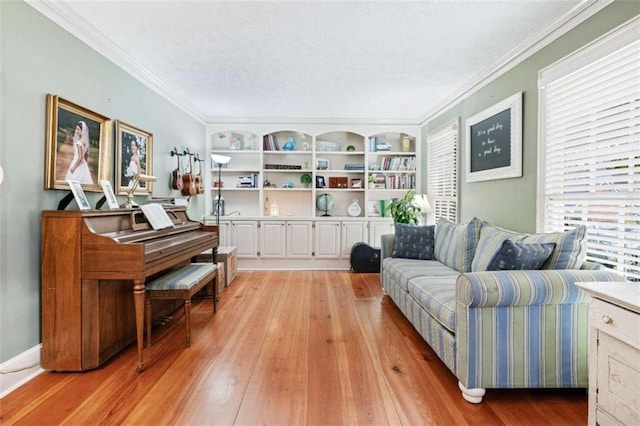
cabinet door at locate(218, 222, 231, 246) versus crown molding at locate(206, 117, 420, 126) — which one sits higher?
crown molding at locate(206, 117, 420, 126)

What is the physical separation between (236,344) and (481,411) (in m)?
1.70

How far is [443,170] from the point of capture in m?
4.32

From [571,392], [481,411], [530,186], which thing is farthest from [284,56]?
[571,392]

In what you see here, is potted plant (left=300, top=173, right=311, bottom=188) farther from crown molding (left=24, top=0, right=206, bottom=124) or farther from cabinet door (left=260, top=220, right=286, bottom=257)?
crown molding (left=24, top=0, right=206, bottom=124)

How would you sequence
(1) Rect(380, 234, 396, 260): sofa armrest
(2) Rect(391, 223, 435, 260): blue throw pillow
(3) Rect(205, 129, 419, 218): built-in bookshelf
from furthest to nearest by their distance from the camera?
(3) Rect(205, 129, 419, 218): built-in bookshelf → (1) Rect(380, 234, 396, 260): sofa armrest → (2) Rect(391, 223, 435, 260): blue throw pillow

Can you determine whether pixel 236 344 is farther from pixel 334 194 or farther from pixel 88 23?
pixel 334 194

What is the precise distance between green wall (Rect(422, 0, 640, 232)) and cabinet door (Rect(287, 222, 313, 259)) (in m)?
2.29

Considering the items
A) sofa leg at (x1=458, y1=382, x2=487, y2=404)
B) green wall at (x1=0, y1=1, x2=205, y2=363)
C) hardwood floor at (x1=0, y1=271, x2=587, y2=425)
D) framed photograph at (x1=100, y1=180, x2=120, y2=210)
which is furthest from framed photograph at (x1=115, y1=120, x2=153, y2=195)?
sofa leg at (x1=458, y1=382, x2=487, y2=404)

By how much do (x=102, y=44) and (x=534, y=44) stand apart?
353 cm

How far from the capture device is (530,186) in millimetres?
2584

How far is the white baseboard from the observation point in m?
1.79

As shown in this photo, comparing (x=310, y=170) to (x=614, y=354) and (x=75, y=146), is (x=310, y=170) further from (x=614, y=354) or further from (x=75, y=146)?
(x=614, y=354)

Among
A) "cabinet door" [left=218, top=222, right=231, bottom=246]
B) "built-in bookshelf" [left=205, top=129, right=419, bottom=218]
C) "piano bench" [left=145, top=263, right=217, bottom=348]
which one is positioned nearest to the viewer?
"piano bench" [left=145, top=263, right=217, bottom=348]

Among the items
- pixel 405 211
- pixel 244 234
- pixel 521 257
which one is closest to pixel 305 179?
pixel 244 234
